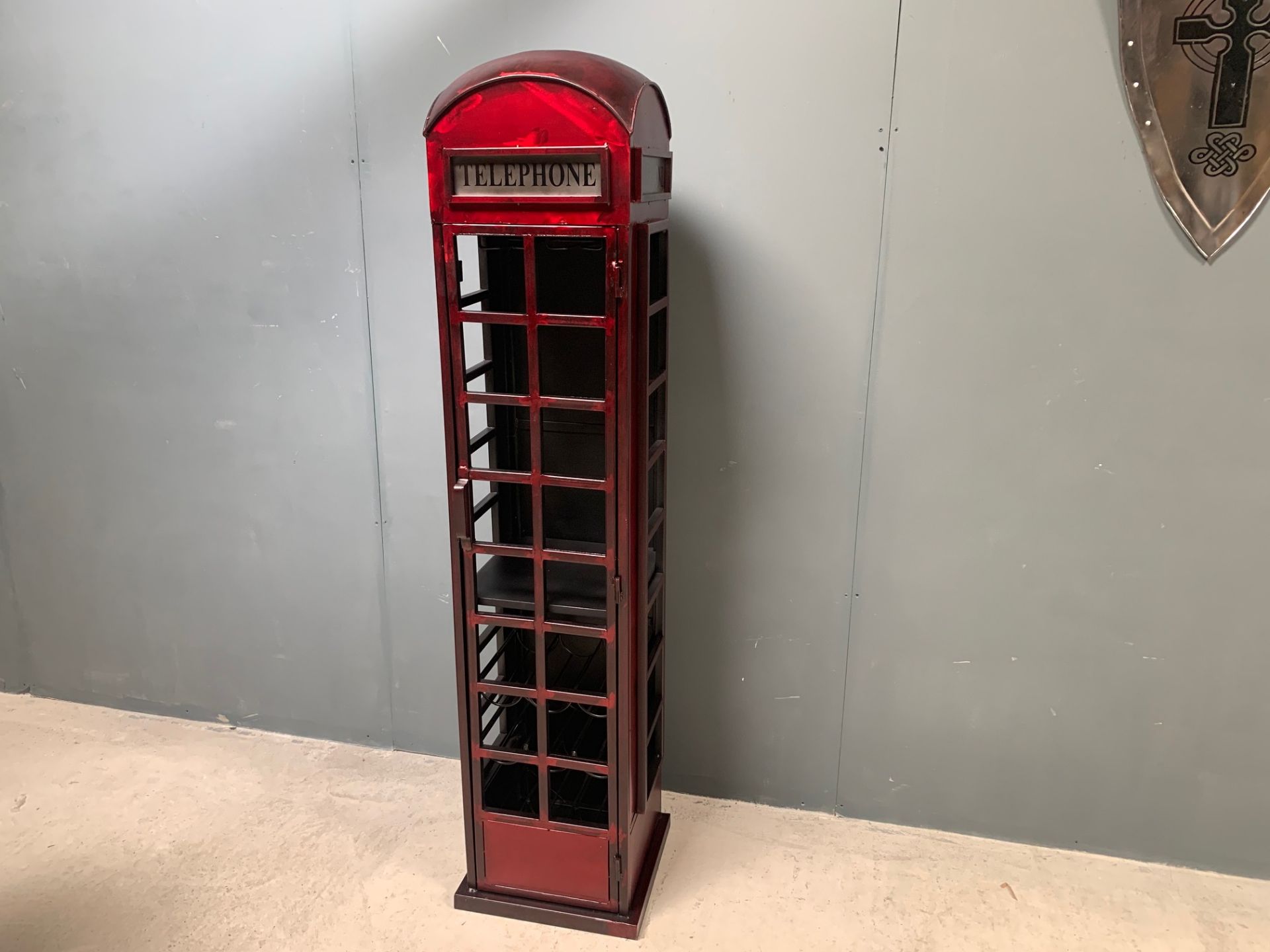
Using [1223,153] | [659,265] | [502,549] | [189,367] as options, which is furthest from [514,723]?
[1223,153]

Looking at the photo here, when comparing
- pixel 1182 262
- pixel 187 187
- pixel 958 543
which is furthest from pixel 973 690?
pixel 187 187

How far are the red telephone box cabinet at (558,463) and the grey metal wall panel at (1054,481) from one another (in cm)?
60

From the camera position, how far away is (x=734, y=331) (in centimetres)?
225

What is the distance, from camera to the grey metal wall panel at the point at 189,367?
240 cm

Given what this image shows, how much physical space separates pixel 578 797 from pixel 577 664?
33 centimetres

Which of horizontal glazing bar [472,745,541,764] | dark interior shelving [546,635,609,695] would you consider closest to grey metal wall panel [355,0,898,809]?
dark interior shelving [546,635,609,695]

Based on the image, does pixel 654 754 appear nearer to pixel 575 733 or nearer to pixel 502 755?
pixel 575 733

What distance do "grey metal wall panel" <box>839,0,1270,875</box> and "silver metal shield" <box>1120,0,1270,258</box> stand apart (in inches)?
1.7

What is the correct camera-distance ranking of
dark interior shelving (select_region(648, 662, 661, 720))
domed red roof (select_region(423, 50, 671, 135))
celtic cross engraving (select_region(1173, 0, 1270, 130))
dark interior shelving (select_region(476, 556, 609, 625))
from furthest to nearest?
dark interior shelving (select_region(648, 662, 661, 720))
dark interior shelving (select_region(476, 556, 609, 625))
celtic cross engraving (select_region(1173, 0, 1270, 130))
domed red roof (select_region(423, 50, 671, 135))

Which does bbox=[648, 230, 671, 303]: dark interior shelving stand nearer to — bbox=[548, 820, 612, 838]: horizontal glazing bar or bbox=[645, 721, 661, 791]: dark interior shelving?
bbox=[645, 721, 661, 791]: dark interior shelving

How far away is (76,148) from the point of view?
2.53 metres

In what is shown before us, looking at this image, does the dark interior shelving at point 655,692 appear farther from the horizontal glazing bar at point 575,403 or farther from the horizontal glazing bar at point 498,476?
the horizontal glazing bar at point 575,403

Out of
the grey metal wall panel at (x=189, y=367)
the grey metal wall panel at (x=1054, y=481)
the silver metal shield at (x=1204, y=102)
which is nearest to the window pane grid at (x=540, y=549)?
the grey metal wall panel at (x=189, y=367)

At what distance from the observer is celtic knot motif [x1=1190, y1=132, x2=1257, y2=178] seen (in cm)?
193
